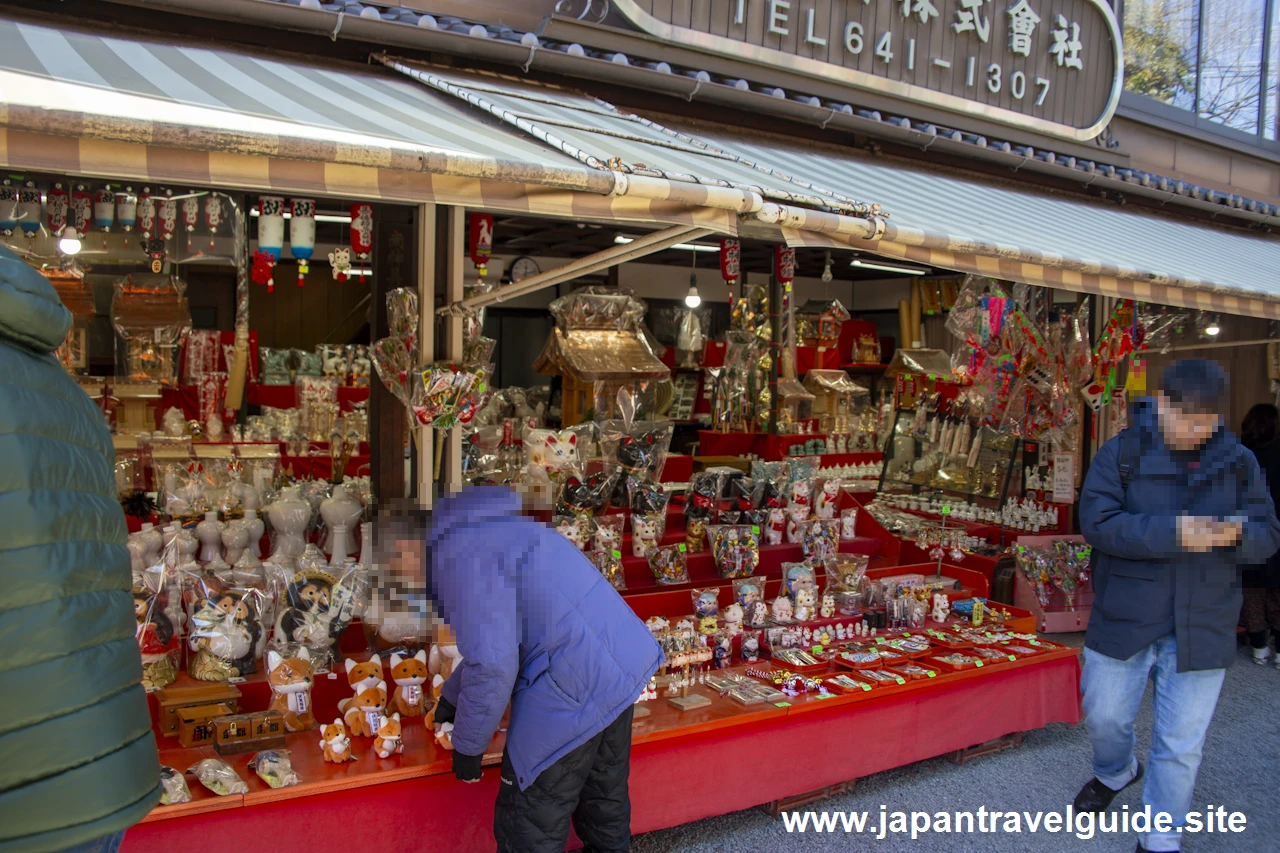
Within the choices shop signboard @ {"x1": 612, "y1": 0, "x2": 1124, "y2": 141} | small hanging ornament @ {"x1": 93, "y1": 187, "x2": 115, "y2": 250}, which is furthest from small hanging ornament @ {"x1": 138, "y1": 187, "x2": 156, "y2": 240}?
shop signboard @ {"x1": 612, "y1": 0, "x2": 1124, "y2": 141}

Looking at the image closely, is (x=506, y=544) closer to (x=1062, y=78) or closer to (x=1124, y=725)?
(x=1124, y=725)

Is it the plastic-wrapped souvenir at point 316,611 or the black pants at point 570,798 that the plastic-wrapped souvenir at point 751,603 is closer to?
the black pants at point 570,798

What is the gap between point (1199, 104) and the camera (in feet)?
25.6

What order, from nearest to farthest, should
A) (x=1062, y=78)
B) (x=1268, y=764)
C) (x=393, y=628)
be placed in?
(x=393, y=628), (x=1268, y=764), (x=1062, y=78)

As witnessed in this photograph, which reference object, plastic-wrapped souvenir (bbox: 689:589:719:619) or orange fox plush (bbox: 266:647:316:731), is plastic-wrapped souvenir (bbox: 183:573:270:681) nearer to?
orange fox plush (bbox: 266:647:316:731)

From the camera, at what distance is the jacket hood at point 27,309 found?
1451mm

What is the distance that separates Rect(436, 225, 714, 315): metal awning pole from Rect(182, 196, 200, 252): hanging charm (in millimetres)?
1702

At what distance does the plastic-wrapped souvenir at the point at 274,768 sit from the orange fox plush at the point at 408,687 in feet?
1.43

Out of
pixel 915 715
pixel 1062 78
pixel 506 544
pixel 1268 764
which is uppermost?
pixel 1062 78

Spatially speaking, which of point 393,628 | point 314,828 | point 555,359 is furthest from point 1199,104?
point 314,828

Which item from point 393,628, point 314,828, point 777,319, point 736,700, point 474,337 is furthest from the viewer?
point 777,319

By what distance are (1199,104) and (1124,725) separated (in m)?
6.72

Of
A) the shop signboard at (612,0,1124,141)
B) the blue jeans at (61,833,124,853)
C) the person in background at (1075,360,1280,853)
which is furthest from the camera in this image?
the shop signboard at (612,0,1124,141)

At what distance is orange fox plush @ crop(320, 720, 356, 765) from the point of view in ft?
8.44
